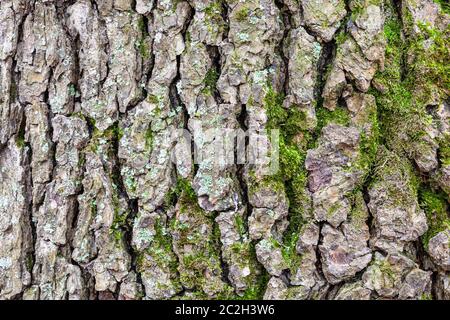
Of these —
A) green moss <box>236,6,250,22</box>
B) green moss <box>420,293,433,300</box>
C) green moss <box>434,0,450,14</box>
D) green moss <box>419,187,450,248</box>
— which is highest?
green moss <box>434,0,450,14</box>

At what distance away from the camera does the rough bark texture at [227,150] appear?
1.86 m

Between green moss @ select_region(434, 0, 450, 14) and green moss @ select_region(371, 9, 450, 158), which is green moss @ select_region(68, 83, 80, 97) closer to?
green moss @ select_region(371, 9, 450, 158)

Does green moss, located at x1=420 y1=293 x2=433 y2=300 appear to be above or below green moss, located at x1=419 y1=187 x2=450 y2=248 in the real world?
below

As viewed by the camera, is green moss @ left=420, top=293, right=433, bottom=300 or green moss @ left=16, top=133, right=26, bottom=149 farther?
green moss @ left=16, top=133, right=26, bottom=149

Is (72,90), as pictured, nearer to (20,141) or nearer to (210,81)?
(20,141)

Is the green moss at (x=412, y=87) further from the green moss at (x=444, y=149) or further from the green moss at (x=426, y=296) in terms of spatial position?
the green moss at (x=426, y=296)

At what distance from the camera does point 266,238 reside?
1.87 m

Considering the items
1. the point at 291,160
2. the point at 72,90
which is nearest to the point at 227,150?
the point at 291,160

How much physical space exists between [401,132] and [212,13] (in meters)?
0.87

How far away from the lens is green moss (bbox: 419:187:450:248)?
1.88m

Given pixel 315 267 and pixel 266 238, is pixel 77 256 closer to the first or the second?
pixel 266 238

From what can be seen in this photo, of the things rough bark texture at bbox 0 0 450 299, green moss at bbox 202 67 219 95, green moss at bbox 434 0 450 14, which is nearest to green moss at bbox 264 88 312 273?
rough bark texture at bbox 0 0 450 299

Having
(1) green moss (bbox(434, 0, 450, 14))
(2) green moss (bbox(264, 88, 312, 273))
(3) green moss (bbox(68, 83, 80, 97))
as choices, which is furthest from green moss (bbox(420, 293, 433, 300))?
(3) green moss (bbox(68, 83, 80, 97))

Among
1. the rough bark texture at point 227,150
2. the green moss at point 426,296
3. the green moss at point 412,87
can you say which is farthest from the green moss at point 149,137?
the green moss at point 426,296
